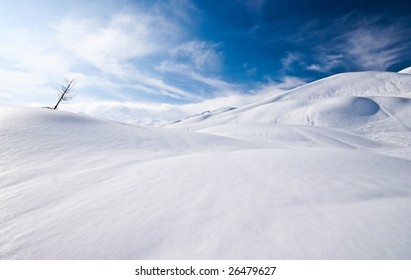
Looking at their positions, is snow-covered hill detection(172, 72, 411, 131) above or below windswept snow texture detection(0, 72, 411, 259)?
above

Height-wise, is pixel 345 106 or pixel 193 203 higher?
pixel 345 106

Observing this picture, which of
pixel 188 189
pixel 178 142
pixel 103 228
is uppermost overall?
pixel 178 142

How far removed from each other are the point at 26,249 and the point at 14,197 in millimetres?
1449

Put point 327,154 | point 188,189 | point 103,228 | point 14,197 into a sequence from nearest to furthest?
1. point 103,228
2. point 14,197
3. point 188,189
4. point 327,154

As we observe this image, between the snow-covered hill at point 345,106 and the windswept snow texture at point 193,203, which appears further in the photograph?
the snow-covered hill at point 345,106

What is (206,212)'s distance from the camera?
2754 mm

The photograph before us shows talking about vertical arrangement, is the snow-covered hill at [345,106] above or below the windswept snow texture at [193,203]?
above

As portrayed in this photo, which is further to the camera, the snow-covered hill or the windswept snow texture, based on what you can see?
the snow-covered hill

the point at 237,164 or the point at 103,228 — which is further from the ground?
the point at 237,164

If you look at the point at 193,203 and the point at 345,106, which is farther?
the point at 345,106
